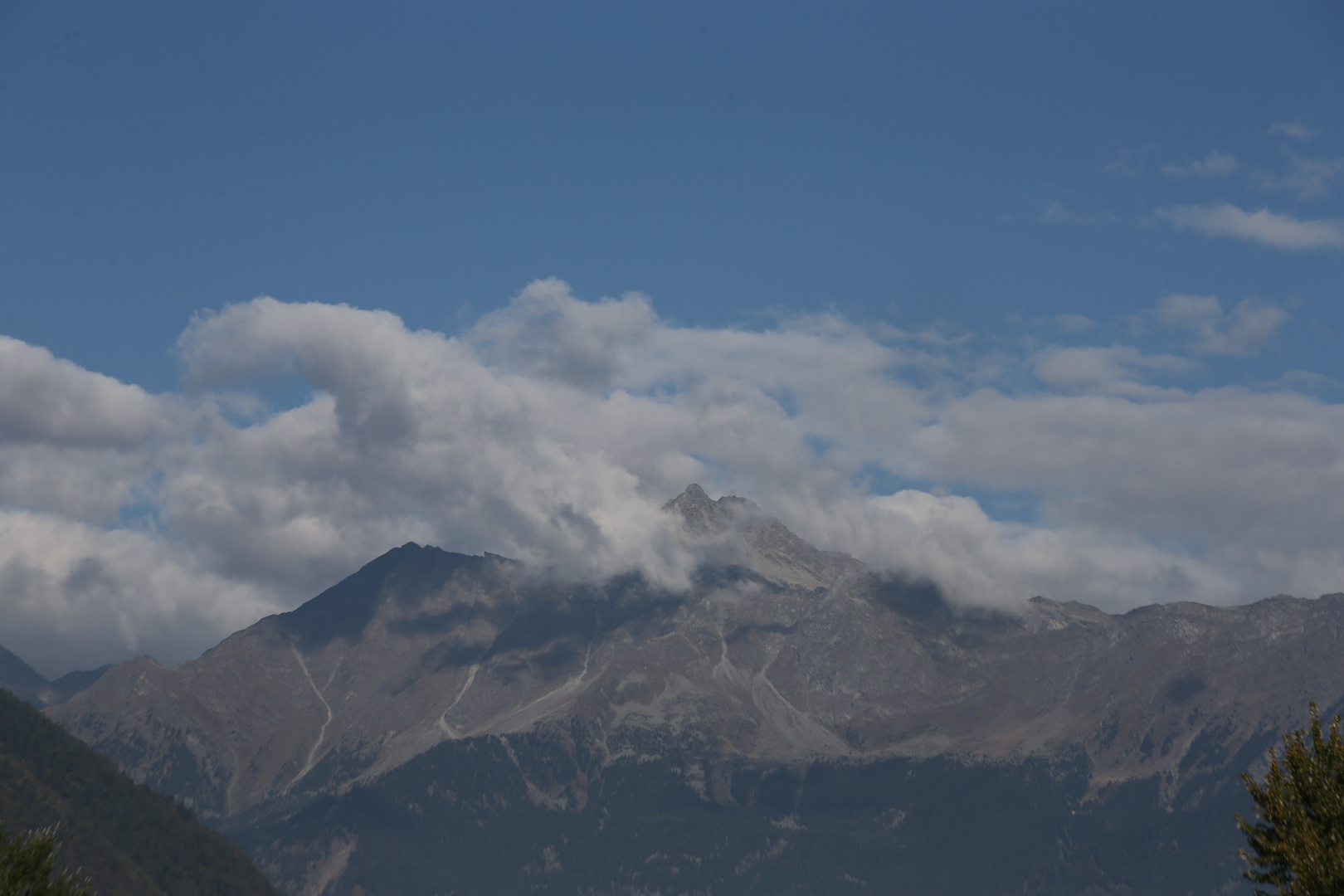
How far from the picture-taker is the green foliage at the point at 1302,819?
58938 mm

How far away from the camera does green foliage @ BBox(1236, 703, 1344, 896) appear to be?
58938 millimetres

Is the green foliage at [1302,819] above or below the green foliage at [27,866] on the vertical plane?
above

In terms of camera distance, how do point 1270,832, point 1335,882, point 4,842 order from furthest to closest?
1. point 4,842
2. point 1270,832
3. point 1335,882

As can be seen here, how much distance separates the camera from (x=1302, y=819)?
6116 cm

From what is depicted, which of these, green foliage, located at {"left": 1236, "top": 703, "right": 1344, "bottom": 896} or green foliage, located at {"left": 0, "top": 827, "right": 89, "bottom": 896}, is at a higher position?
green foliage, located at {"left": 1236, "top": 703, "right": 1344, "bottom": 896}

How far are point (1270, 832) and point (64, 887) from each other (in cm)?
8490

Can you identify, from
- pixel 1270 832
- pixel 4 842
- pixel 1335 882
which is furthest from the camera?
pixel 4 842

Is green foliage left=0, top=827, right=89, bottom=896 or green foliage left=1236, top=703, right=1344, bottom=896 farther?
green foliage left=0, top=827, right=89, bottom=896

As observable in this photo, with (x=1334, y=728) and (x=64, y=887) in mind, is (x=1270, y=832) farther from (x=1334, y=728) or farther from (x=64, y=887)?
(x=64, y=887)

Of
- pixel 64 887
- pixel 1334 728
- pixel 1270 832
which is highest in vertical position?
pixel 1334 728

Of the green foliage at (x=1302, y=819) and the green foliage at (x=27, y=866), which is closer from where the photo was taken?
the green foliage at (x=1302, y=819)

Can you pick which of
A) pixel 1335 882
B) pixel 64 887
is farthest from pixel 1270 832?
pixel 64 887

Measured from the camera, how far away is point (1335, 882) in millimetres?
57719

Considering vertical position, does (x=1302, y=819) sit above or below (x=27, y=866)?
above
